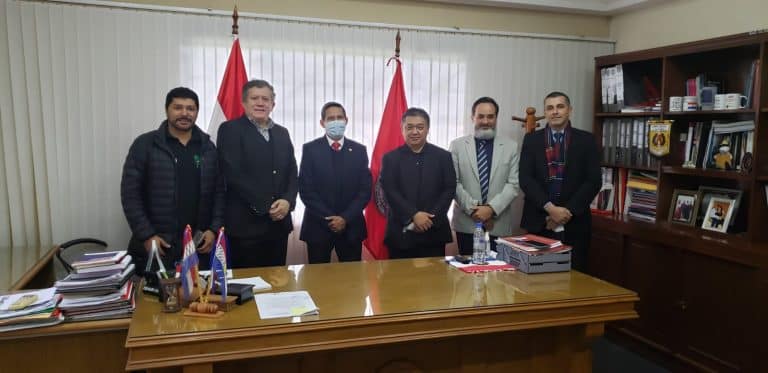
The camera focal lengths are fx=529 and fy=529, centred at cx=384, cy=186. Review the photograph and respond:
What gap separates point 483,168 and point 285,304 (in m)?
→ 1.84

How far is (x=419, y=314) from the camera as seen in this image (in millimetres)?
1743

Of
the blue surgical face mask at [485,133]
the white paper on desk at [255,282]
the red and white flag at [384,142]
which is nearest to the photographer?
the white paper on desk at [255,282]

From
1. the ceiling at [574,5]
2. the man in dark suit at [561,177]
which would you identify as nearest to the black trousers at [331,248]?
the man in dark suit at [561,177]

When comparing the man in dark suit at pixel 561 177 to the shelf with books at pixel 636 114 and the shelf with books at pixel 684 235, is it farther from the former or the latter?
the shelf with books at pixel 636 114

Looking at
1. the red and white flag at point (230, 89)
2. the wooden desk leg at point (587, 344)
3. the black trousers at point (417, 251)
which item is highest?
the red and white flag at point (230, 89)

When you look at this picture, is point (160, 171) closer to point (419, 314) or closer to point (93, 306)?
point (93, 306)

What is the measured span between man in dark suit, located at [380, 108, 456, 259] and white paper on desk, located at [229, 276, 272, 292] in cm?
110

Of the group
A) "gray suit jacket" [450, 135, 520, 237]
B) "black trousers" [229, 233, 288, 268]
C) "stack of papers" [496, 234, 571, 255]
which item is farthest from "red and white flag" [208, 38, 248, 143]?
"stack of papers" [496, 234, 571, 255]

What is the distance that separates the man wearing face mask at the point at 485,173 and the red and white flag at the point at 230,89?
1386 millimetres

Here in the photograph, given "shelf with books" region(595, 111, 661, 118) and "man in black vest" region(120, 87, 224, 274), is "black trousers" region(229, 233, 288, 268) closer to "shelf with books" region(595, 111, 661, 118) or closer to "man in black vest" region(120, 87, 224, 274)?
"man in black vest" region(120, 87, 224, 274)

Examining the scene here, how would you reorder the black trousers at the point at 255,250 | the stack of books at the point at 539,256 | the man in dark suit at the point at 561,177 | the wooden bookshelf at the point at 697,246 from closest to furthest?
the stack of books at the point at 539,256 < the wooden bookshelf at the point at 697,246 < the black trousers at the point at 255,250 < the man in dark suit at the point at 561,177

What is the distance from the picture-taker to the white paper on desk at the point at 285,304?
5.56 ft

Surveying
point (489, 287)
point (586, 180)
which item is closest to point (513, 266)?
point (489, 287)

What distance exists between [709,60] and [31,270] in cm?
398
